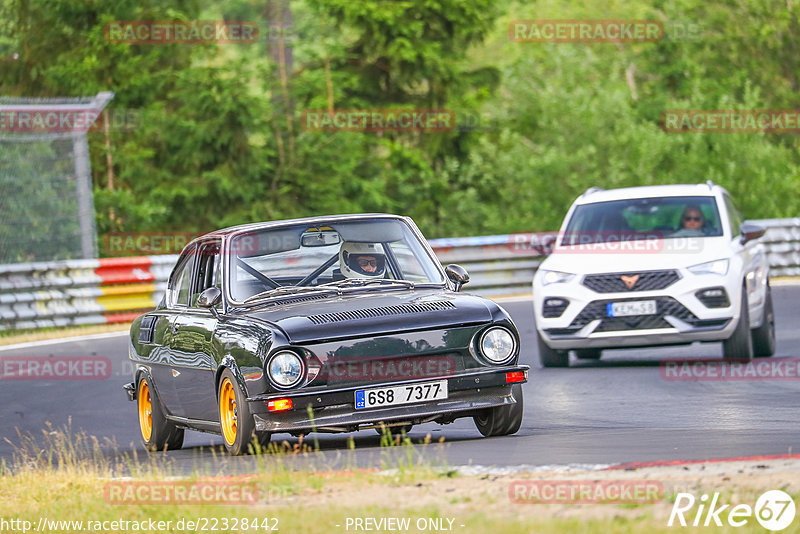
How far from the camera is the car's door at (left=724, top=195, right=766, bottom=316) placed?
48.1ft

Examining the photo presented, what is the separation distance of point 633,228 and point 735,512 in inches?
389

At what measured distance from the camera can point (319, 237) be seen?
992cm

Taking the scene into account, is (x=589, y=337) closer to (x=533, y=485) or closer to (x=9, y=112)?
(x=533, y=485)

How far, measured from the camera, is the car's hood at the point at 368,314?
8.79 metres

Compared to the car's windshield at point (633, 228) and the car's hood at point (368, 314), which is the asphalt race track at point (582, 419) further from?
the car's windshield at point (633, 228)

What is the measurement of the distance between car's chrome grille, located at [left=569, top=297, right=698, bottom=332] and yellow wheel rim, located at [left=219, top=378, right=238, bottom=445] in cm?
575

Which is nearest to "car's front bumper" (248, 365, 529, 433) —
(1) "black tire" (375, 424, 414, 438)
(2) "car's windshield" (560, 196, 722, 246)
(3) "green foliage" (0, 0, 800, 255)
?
(1) "black tire" (375, 424, 414, 438)

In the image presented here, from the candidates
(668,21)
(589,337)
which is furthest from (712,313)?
(668,21)

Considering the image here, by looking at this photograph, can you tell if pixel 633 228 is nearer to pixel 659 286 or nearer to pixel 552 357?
pixel 659 286

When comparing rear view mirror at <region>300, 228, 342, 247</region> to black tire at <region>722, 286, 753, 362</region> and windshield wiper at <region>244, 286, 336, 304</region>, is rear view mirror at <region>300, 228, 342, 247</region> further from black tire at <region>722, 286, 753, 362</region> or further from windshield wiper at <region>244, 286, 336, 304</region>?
black tire at <region>722, 286, 753, 362</region>

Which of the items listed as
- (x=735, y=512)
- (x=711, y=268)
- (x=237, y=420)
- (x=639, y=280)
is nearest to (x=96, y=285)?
(x=639, y=280)

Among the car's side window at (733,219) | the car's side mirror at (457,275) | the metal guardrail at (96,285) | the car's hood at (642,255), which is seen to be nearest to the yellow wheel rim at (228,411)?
the car's side mirror at (457,275)

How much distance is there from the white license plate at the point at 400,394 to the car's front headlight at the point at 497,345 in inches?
14.3

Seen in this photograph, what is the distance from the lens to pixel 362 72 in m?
37.6
